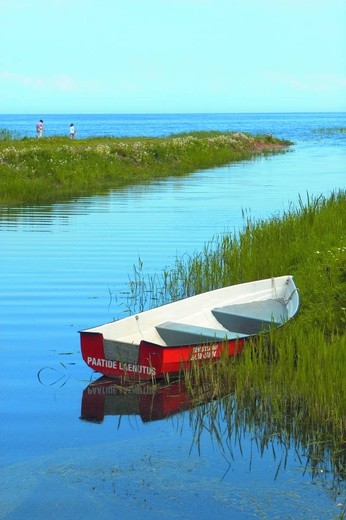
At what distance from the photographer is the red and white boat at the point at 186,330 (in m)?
12.4

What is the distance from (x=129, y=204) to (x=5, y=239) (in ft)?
31.8

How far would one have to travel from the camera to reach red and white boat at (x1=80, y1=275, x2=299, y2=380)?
488 inches

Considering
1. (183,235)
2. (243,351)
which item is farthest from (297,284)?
(183,235)

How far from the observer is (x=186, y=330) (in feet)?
44.0

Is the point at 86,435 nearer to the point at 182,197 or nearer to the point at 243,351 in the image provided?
the point at 243,351

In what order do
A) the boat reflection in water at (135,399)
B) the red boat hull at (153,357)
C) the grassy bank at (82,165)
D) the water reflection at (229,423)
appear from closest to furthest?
1. the water reflection at (229,423)
2. the boat reflection in water at (135,399)
3. the red boat hull at (153,357)
4. the grassy bank at (82,165)

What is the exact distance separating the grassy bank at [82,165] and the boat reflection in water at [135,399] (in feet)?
83.3

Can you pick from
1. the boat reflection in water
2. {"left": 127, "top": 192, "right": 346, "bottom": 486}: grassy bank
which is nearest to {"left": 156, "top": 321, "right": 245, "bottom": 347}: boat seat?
{"left": 127, "top": 192, "right": 346, "bottom": 486}: grassy bank

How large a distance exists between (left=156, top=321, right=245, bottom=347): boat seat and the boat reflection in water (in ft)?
2.40

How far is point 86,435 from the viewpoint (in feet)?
36.0

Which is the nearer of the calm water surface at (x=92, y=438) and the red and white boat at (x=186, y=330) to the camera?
the calm water surface at (x=92, y=438)

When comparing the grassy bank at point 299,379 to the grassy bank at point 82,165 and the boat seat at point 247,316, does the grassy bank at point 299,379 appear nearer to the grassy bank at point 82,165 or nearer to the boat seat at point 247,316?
the boat seat at point 247,316

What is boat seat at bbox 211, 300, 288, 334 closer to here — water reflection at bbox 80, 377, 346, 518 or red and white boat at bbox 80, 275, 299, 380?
red and white boat at bbox 80, 275, 299, 380

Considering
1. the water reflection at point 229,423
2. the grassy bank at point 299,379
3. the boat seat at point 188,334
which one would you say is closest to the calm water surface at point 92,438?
the water reflection at point 229,423
